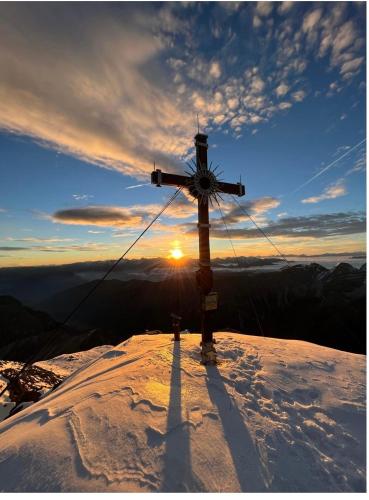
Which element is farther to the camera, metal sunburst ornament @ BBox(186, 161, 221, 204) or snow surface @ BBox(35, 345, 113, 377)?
snow surface @ BBox(35, 345, 113, 377)

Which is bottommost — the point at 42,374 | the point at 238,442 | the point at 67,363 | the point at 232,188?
the point at 67,363

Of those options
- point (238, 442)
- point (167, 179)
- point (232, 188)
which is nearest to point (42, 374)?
point (167, 179)

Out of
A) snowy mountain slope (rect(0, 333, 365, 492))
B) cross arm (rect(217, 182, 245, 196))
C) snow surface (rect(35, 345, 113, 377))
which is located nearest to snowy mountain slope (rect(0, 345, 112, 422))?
snow surface (rect(35, 345, 113, 377))

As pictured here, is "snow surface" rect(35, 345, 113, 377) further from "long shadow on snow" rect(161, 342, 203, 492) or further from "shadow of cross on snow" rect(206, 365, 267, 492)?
"long shadow on snow" rect(161, 342, 203, 492)

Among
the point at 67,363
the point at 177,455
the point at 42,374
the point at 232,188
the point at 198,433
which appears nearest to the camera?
the point at 177,455

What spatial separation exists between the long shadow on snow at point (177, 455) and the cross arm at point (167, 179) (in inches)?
231

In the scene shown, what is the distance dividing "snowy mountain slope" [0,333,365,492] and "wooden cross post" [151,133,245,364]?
5.58ft

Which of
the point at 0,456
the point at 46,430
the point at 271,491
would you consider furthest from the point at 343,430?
the point at 0,456

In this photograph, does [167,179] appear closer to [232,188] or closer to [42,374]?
[232,188]

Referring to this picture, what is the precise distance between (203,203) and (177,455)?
21.2 feet

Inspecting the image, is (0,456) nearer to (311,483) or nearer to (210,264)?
(311,483)

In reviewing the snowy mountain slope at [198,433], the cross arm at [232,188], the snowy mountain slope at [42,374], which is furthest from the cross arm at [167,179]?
the snowy mountain slope at [42,374]

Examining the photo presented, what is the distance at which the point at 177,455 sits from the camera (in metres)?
3.90

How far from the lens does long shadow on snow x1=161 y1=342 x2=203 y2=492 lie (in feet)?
11.4
